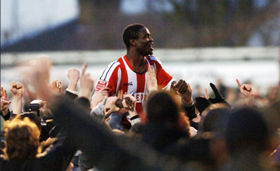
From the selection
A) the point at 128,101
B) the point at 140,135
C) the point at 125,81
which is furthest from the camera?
the point at 125,81

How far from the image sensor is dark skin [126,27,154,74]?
562cm

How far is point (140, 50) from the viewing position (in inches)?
222

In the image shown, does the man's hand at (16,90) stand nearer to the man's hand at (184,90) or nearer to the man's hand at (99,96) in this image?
the man's hand at (99,96)

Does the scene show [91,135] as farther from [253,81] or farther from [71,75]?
[253,81]

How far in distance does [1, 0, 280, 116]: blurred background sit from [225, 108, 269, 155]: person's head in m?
14.4

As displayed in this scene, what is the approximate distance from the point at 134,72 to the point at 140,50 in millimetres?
277

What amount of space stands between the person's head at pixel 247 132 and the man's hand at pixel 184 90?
8.93 feet

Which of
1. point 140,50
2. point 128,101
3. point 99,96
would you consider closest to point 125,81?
point 140,50

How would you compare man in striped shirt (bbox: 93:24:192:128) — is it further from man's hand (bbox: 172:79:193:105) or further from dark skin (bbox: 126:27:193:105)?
man's hand (bbox: 172:79:193:105)

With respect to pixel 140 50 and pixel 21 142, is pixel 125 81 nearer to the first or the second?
pixel 140 50

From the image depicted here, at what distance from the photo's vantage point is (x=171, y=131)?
300 centimetres

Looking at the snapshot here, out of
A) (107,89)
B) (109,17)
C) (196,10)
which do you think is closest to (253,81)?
(196,10)

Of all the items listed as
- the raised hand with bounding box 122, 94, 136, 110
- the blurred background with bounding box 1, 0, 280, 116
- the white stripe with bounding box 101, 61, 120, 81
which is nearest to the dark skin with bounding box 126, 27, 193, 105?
the white stripe with bounding box 101, 61, 120, 81

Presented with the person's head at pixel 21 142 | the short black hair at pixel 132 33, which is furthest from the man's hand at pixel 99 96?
the person's head at pixel 21 142
